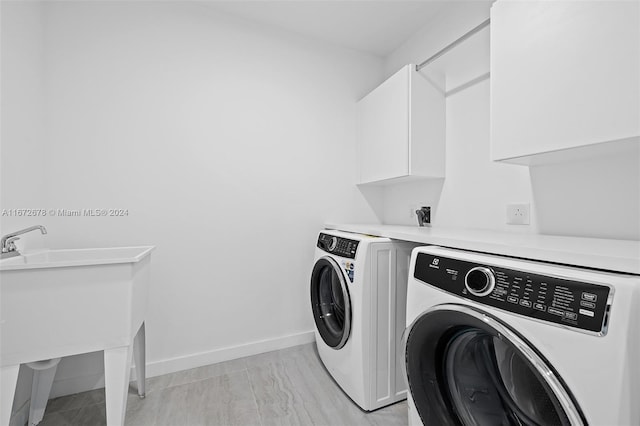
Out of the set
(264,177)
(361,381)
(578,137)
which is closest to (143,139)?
(264,177)

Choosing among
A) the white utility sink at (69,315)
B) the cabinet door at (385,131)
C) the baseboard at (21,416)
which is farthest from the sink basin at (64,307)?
the cabinet door at (385,131)

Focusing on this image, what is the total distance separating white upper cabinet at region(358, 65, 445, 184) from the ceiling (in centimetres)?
48

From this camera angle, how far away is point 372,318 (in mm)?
1475

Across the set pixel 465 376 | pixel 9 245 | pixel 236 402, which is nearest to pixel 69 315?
pixel 9 245

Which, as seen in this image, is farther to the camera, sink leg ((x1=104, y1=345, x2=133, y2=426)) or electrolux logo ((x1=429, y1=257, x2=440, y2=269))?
sink leg ((x1=104, y1=345, x2=133, y2=426))

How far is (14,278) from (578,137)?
2.15 metres

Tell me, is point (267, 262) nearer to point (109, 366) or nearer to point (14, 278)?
point (109, 366)

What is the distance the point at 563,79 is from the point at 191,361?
2.49 meters

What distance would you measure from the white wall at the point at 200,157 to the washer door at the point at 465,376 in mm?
1326

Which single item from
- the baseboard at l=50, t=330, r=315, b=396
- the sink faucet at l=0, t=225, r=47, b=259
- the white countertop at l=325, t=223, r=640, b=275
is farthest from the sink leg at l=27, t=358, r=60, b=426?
the white countertop at l=325, t=223, r=640, b=275

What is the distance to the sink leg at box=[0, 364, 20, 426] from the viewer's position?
106 cm

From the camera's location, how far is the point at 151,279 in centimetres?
183

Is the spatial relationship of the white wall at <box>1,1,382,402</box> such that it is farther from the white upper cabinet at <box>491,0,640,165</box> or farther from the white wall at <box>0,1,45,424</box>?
the white upper cabinet at <box>491,0,640,165</box>

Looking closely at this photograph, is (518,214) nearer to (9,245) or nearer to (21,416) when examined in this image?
(9,245)
